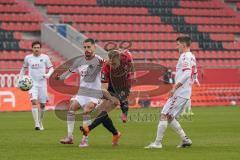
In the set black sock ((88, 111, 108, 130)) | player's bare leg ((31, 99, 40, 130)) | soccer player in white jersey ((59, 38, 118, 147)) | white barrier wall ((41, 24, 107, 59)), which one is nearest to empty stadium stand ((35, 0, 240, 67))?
white barrier wall ((41, 24, 107, 59))

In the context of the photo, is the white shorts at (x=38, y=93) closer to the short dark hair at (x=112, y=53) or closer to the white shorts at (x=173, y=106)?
the short dark hair at (x=112, y=53)

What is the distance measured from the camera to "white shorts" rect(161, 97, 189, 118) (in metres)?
13.4

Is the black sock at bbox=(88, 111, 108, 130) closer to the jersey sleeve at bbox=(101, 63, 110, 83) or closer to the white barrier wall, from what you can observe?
the jersey sleeve at bbox=(101, 63, 110, 83)

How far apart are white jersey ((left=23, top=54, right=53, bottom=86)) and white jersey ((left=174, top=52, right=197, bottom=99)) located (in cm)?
702

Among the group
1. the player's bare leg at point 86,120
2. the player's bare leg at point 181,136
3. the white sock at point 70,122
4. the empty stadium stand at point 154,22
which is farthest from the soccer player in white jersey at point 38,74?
the empty stadium stand at point 154,22

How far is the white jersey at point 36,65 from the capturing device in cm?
1981

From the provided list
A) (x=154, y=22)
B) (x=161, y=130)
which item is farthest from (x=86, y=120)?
(x=154, y=22)

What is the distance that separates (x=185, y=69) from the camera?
13.3 metres

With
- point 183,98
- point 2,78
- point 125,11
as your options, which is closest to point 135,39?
point 125,11

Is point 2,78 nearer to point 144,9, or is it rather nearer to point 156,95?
point 156,95

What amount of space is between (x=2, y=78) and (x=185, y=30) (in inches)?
662

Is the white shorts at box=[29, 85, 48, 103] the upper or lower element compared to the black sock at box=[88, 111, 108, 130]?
lower

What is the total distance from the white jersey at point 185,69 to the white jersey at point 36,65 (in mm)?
7018

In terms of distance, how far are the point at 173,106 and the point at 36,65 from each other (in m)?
7.22
